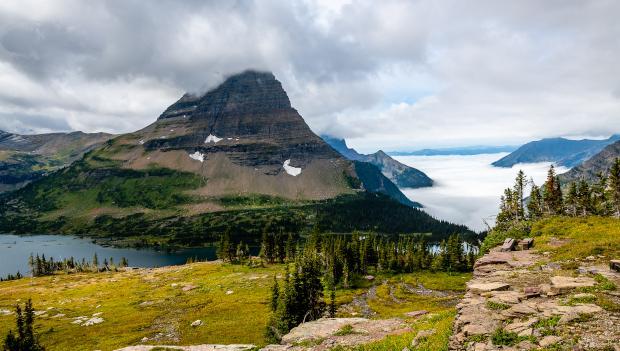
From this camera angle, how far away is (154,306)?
11606 cm

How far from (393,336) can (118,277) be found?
195364 millimetres

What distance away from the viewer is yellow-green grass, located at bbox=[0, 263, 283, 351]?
83625mm

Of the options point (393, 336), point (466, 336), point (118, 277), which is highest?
point (466, 336)

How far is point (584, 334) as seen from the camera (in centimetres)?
2081

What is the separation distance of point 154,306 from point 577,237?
369ft

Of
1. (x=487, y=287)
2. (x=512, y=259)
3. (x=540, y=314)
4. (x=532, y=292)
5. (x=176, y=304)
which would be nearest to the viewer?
(x=540, y=314)

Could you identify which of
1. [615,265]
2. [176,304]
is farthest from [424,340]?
[176,304]

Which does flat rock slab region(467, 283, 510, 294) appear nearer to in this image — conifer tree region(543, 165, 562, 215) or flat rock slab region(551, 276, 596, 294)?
flat rock slab region(551, 276, 596, 294)

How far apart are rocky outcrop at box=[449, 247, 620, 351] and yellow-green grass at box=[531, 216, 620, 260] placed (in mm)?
6850

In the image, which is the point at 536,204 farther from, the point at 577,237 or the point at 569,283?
the point at 569,283

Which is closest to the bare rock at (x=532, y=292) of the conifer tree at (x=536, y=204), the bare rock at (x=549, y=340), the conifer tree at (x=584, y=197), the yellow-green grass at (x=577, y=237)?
the bare rock at (x=549, y=340)

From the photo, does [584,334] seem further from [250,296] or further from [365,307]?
[250,296]

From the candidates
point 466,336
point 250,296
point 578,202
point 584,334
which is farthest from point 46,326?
point 578,202

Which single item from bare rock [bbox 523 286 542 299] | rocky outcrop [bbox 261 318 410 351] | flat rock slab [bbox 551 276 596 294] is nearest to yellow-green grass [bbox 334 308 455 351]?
rocky outcrop [bbox 261 318 410 351]
